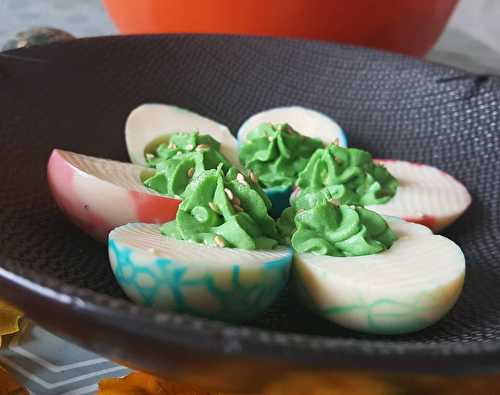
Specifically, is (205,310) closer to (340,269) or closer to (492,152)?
(340,269)

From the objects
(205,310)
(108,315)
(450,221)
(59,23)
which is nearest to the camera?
(108,315)

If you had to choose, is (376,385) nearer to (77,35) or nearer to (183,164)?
(183,164)

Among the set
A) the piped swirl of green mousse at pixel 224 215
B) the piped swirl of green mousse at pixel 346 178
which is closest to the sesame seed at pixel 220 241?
the piped swirl of green mousse at pixel 224 215

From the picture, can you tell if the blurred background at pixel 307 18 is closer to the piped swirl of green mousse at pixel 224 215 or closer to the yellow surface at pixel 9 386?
the piped swirl of green mousse at pixel 224 215

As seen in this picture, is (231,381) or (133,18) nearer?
(231,381)

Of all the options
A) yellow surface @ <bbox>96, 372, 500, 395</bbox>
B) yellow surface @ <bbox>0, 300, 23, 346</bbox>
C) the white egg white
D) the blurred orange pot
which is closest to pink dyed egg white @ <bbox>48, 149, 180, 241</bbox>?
yellow surface @ <bbox>0, 300, 23, 346</bbox>

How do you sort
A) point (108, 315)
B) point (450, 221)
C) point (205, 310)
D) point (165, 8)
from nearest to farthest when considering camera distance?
point (108, 315), point (205, 310), point (450, 221), point (165, 8)

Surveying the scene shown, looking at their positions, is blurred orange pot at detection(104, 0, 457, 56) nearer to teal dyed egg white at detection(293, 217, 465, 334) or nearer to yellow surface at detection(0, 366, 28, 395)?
teal dyed egg white at detection(293, 217, 465, 334)

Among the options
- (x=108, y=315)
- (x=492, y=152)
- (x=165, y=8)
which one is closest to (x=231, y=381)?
(x=108, y=315)
